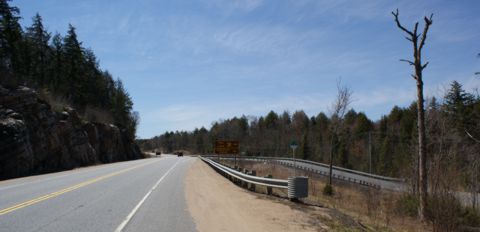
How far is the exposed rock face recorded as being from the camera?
3136 cm

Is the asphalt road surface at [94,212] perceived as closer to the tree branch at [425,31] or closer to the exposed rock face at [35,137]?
the tree branch at [425,31]

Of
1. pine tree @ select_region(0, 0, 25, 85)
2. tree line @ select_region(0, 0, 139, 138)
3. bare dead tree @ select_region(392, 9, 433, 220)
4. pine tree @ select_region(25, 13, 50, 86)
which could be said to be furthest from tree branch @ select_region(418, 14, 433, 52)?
pine tree @ select_region(25, 13, 50, 86)

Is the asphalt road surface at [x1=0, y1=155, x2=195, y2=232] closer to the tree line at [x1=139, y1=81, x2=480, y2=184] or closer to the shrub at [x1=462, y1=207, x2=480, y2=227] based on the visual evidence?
the shrub at [x1=462, y1=207, x2=480, y2=227]

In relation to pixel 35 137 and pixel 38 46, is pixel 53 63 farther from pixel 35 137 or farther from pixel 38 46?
pixel 35 137

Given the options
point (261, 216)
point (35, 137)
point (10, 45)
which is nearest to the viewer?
point (261, 216)

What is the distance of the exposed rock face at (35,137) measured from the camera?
31.4 metres

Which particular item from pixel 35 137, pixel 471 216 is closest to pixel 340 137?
pixel 35 137

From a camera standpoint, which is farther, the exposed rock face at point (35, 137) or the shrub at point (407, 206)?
the exposed rock face at point (35, 137)

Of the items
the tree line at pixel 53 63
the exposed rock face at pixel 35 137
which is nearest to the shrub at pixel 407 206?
the exposed rock face at pixel 35 137

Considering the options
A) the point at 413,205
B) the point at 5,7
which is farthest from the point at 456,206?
the point at 5,7

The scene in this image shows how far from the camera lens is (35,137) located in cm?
3666

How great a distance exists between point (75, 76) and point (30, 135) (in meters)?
39.4

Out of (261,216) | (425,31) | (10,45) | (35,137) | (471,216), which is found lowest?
(471,216)

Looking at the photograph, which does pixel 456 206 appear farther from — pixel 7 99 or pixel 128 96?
pixel 128 96
